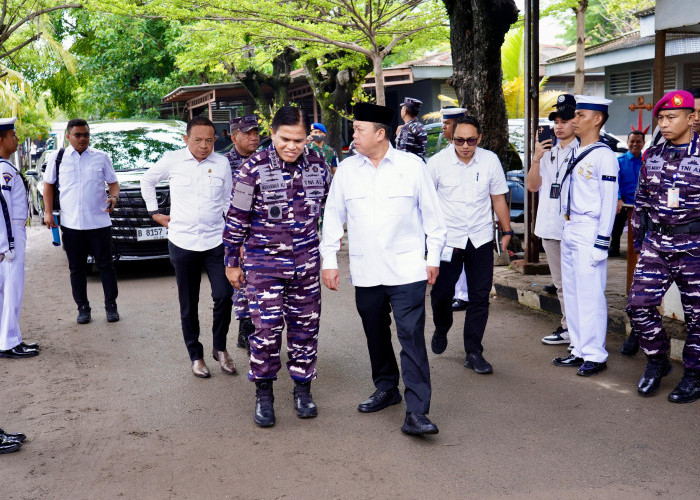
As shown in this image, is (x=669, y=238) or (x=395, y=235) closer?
(x=395, y=235)

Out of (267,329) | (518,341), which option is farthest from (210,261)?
(518,341)

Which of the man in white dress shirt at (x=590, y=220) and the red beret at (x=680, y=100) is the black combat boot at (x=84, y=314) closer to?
the man in white dress shirt at (x=590, y=220)

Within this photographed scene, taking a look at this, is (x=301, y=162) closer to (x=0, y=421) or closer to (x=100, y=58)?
(x=0, y=421)

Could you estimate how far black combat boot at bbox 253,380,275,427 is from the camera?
4.85 meters

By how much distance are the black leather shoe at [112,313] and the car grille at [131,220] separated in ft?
6.71

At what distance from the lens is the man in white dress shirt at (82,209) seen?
809 cm

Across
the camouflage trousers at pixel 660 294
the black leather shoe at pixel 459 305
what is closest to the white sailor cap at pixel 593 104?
the camouflage trousers at pixel 660 294

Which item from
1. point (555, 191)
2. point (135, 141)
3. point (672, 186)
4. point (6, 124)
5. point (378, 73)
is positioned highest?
point (378, 73)

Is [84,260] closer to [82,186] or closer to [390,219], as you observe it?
[82,186]

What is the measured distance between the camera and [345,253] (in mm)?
12000

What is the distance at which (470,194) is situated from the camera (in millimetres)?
5840

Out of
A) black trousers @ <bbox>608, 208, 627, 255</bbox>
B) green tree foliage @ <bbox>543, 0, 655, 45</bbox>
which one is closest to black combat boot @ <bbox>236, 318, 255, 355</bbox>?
A: black trousers @ <bbox>608, 208, 627, 255</bbox>

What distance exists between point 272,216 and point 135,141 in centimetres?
715

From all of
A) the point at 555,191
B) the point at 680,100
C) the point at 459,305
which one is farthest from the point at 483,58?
the point at 680,100
